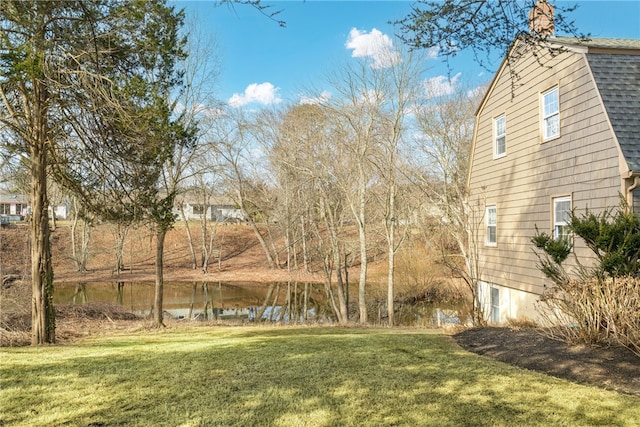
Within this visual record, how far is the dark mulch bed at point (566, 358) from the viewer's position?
400 cm

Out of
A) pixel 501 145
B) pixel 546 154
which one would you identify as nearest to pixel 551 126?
pixel 546 154

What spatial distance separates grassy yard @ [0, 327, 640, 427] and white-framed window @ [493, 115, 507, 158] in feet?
26.7

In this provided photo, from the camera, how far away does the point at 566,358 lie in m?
4.61

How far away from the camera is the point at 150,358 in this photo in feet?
16.0

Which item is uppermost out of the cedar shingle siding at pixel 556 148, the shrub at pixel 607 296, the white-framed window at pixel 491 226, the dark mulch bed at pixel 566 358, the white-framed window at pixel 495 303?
the cedar shingle siding at pixel 556 148

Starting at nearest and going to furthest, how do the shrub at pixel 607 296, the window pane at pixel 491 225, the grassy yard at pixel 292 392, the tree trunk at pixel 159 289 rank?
1. the grassy yard at pixel 292 392
2. the shrub at pixel 607 296
3. the tree trunk at pixel 159 289
4. the window pane at pixel 491 225

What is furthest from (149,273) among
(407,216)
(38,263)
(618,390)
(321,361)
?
(618,390)

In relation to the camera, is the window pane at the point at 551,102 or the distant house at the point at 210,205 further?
the distant house at the point at 210,205

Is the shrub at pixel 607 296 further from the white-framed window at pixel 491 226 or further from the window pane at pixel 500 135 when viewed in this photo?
the window pane at pixel 500 135

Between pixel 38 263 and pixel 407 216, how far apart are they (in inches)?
544

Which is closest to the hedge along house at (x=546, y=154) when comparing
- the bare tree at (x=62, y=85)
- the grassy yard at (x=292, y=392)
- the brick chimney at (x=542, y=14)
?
the brick chimney at (x=542, y=14)

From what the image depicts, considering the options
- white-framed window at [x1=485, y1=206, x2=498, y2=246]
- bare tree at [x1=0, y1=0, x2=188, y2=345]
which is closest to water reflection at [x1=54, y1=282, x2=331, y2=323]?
white-framed window at [x1=485, y1=206, x2=498, y2=246]

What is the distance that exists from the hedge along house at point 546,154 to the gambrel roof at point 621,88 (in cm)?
2

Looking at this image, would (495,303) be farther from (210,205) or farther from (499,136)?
(210,205)
